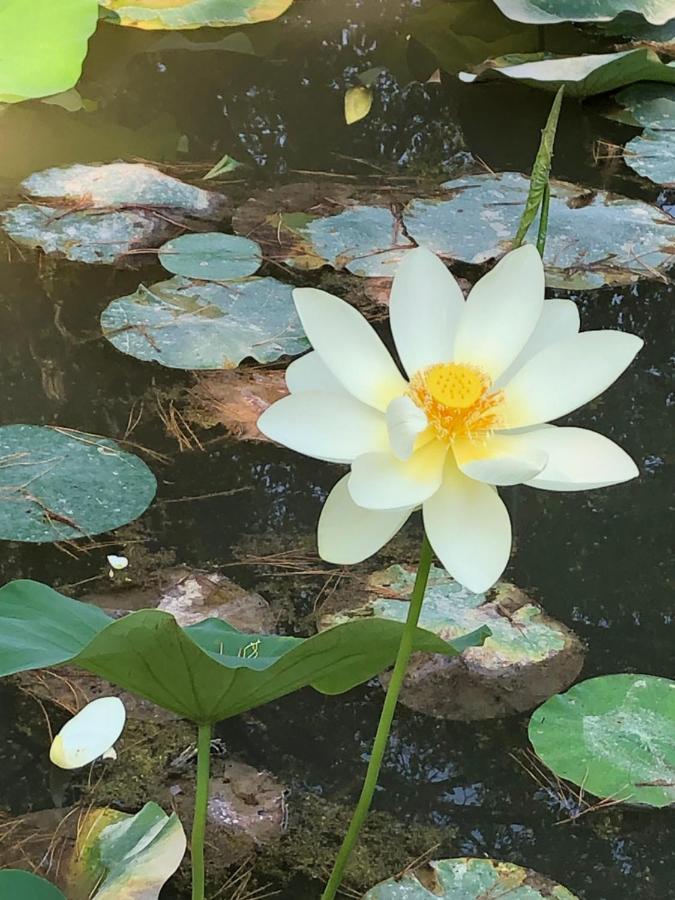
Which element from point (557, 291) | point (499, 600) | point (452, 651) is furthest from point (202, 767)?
point (557, 291)

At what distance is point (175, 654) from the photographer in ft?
1.94

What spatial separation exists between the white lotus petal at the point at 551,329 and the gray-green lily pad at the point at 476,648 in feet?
1.73

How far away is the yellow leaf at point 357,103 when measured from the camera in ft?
7.59

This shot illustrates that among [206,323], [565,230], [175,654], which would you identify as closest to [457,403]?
[175,654]

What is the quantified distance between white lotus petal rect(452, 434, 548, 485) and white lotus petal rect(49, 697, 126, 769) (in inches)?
23.1

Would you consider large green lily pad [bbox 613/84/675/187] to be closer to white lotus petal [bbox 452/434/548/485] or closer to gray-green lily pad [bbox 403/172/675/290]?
gray-green lily pad [bbox 403/172/675/290]

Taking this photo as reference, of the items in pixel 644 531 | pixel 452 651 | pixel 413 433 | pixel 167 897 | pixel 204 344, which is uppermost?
pixel 413 433

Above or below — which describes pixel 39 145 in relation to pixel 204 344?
above

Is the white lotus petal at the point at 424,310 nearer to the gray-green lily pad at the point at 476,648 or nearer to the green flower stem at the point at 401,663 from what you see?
the green flower stem at the point at 401,663

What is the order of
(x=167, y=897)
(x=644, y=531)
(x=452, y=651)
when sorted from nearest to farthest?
(x=452, y=651) < (x=167, y=897) < (x=644, y=531)

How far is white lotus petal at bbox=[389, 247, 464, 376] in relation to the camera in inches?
24.3

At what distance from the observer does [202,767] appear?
0.67 m

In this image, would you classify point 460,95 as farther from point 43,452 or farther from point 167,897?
point 167,897

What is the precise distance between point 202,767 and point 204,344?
3.16ft
